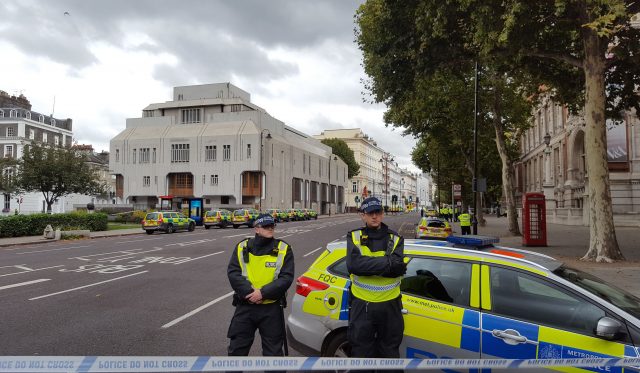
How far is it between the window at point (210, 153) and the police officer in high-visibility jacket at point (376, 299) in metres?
61.9

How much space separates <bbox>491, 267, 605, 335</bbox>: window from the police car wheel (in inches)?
53.4

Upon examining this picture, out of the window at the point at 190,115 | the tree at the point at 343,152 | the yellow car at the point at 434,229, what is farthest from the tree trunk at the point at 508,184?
the tree at the point at 343,152

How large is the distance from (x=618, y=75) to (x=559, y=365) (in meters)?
17.4

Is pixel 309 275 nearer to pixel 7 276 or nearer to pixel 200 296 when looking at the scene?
pixel 200 296

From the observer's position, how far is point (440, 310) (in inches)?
149

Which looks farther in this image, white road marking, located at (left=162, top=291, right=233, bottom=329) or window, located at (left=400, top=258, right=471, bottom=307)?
white road marking, located at (left=162, top=291, right=233, bottom=329)

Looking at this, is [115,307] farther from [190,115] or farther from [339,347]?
[190,115]

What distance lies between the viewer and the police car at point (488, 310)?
3316mm

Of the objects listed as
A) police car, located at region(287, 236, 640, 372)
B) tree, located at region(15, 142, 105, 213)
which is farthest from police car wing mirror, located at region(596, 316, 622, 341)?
tree, located at region(15, 142, 105, 213)

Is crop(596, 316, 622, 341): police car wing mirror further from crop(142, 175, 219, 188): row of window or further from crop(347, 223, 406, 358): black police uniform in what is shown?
crop(142, 175, 219, 188): row of window

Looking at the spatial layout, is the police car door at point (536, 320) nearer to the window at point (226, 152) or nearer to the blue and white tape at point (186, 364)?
the blue and white tape at point (186, 364)

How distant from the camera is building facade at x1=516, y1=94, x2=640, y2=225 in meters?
29.7

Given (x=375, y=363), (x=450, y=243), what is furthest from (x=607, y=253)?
(x=375, y=363)

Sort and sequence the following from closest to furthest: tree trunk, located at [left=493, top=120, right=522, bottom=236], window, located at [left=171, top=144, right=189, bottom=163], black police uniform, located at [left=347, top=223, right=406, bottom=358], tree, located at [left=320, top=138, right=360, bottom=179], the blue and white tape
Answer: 1. the blue and white tape
2. black police uniform, located at [left=347, top=223, right=406, bottom=358]
3. tree trunk, located at [left=493, top=120, right=522, bottom=236]
4. window, located at [left=171, top=144, right=189, bottom=163]
5. tree, located at [left=320, top=138, right=360, bottom=179]
